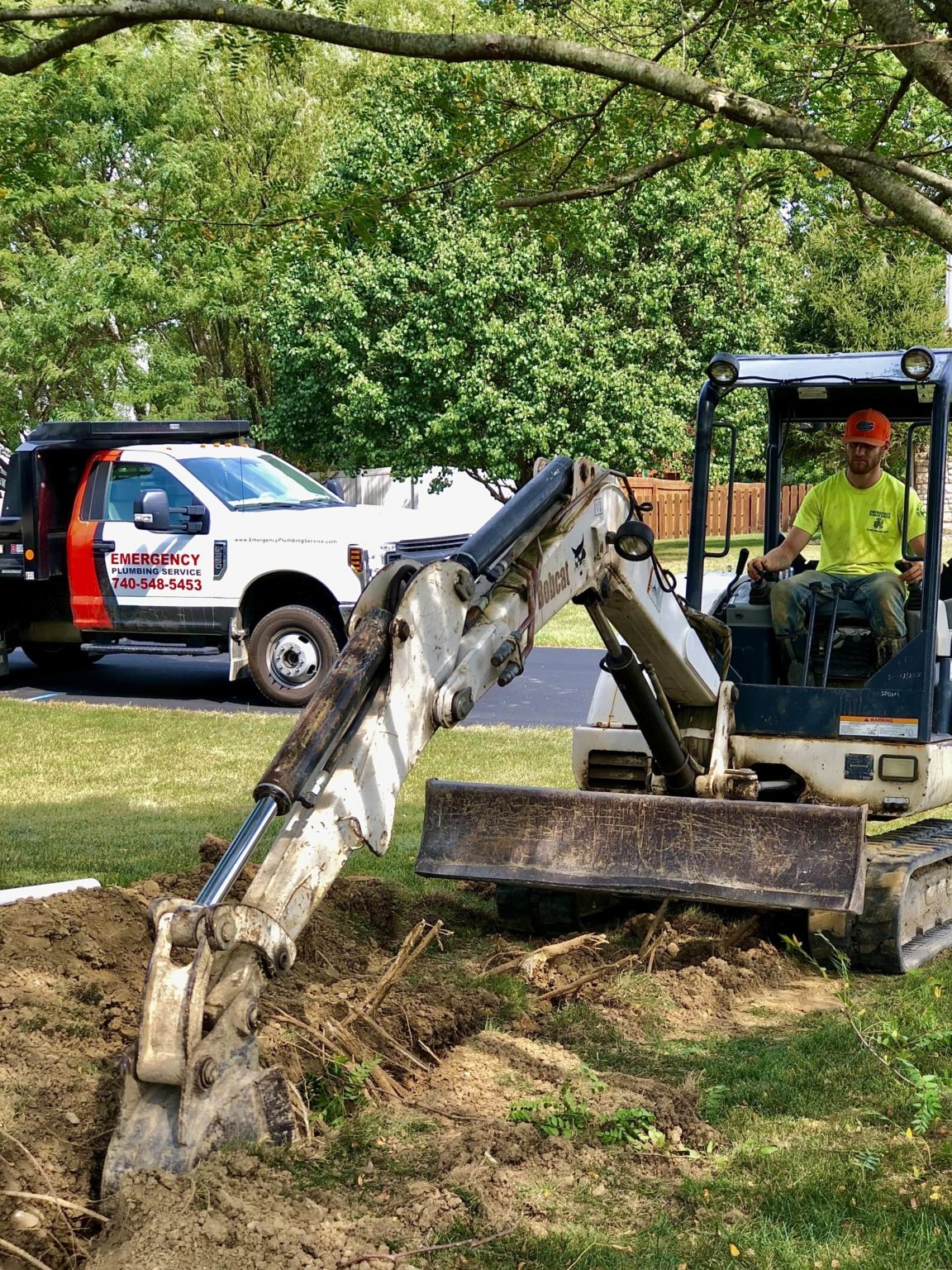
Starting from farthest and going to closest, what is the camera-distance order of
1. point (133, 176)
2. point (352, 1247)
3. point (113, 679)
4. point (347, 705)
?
point (133, 176) → point (113, 679) → point (347, 705) → point (352, 1247)

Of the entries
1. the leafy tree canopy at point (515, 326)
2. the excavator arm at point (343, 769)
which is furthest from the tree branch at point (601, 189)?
the leafy tree canopy at point (515, 326)

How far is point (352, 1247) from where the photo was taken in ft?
12.6

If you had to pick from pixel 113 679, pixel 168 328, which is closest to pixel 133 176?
pixel 168 328

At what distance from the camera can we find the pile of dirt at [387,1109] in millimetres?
3826

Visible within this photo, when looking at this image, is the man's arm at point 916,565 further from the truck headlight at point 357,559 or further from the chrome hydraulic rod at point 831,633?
the truck headlight at point 357,559

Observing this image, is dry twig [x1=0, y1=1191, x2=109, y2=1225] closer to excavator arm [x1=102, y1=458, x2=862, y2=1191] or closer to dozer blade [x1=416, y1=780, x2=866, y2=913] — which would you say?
excavator arm [x1=102, y1=458, x2=862, y2=1191]

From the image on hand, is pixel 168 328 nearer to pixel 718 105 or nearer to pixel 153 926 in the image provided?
pixel 718 105

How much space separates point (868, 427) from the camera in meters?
7.20

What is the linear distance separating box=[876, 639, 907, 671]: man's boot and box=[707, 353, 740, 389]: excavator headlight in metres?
1.46

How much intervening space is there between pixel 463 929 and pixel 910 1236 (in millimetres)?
3443

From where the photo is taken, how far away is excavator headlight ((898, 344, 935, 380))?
267 inches

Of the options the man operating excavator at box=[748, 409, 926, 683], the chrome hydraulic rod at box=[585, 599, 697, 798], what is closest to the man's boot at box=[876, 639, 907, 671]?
the man operating excavator at box=[748, 409, 926, 683]

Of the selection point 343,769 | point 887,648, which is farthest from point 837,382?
point 343,769

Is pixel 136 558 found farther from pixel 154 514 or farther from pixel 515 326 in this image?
pixel 515 326
